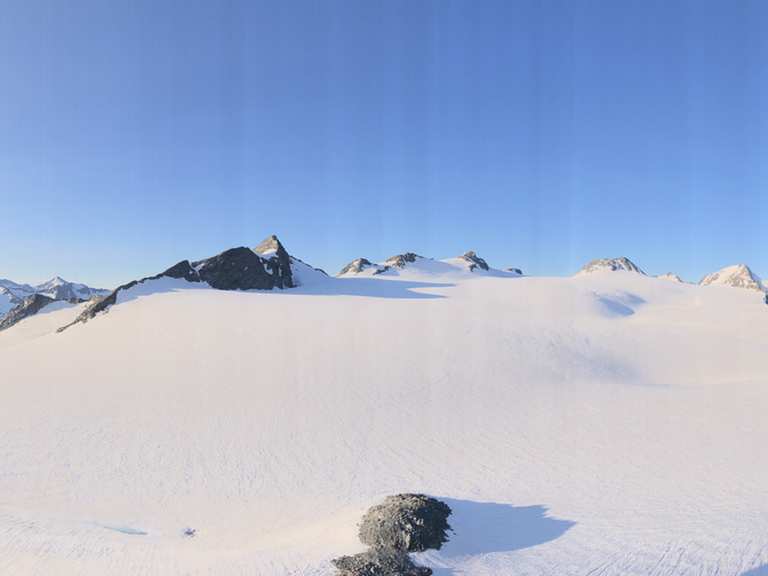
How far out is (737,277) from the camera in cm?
14838

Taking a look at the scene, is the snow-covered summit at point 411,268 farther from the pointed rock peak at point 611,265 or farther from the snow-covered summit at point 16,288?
the snow-covered summit at point 16,288

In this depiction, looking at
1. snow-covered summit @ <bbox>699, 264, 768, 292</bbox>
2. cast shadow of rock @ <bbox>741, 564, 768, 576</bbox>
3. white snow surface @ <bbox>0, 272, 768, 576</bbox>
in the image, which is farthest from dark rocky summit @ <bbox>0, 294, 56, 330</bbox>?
snow-covered summit @ <bbox>699, 264, 768, 292</bbox>

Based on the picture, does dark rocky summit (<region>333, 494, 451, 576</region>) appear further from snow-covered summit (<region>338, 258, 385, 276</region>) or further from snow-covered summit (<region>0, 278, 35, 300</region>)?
snow-covered summit (<region>0, 278, 35, 300</region>)

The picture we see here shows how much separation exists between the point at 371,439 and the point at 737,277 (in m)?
180

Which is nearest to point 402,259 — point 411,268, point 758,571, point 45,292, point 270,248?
point 411,268

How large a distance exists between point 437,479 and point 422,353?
13754mm

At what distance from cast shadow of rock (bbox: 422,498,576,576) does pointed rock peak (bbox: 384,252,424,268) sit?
98.0 metres

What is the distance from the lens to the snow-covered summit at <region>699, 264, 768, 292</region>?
14200 centimetres

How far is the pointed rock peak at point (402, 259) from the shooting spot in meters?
112

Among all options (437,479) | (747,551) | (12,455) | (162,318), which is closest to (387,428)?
(437,479)

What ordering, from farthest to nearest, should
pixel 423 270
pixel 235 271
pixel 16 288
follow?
pixel 16 288, pixel 423 270, pixel 235 271

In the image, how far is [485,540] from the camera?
11164mm

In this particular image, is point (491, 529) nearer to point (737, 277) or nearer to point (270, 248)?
point (270, 248)

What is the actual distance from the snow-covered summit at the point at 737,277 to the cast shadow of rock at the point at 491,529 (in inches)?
6265
